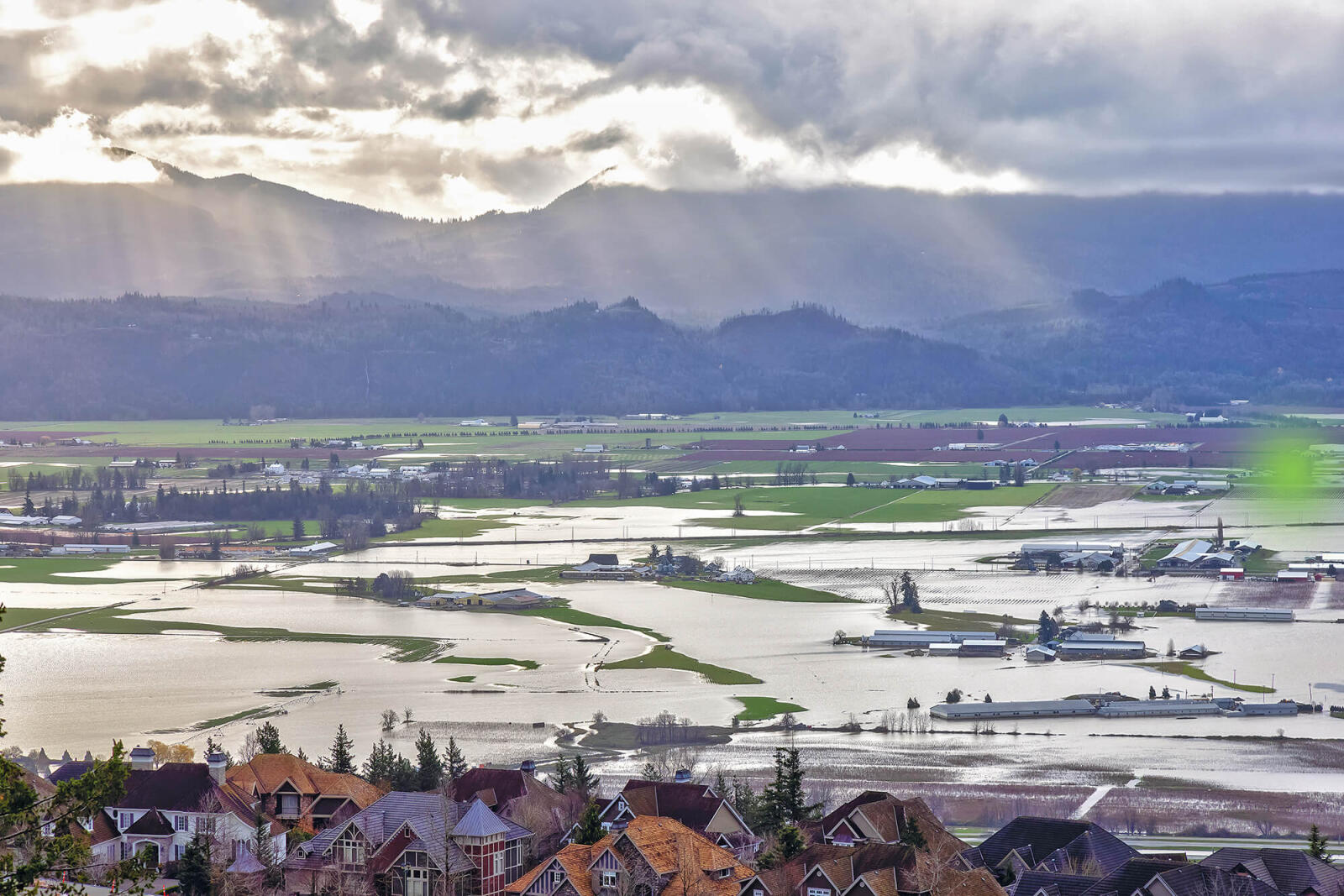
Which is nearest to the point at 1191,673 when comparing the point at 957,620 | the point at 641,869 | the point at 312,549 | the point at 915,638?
the point at 915,638

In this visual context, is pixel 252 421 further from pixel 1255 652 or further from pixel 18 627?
pixel 1255 652

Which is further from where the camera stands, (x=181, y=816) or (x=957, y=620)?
(x=957, y=620)

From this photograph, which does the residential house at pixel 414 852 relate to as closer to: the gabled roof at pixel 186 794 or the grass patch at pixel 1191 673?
the gabled roof at pixel 186 794

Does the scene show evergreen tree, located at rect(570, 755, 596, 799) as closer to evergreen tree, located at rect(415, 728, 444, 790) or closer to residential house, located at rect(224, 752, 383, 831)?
Answer: evergreen tree, located at rect(415, 728, 444, 790)

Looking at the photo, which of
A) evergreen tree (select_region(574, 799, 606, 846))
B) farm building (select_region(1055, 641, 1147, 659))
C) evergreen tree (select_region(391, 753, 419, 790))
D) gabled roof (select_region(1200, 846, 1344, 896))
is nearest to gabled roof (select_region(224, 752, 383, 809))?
evergreen tree (select_region(391, 753, 419, 790))

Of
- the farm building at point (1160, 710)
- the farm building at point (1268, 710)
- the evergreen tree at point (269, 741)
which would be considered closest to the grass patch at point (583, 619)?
the farm building at point (1160, 710)

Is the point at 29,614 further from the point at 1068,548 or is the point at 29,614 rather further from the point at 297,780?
the point at 1068,548
